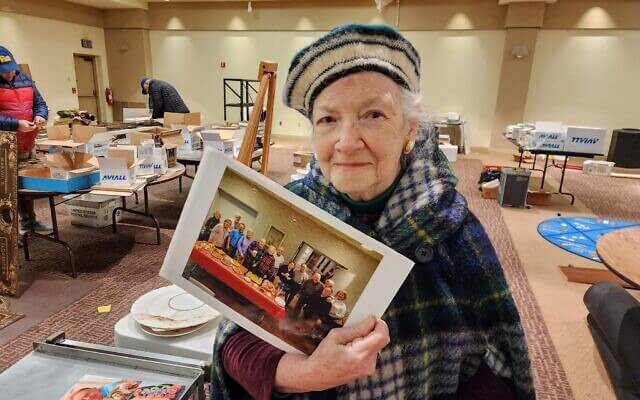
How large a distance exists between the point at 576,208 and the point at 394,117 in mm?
5582

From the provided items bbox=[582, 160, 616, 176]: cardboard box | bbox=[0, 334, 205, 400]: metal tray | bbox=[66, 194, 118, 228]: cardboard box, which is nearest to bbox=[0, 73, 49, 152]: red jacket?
bbox=[66, 194, 118, 228]: cardboard box

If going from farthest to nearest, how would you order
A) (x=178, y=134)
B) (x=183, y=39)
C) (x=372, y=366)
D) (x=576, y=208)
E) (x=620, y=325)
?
(x=183, y=39)
(x=576, y=208)
(x=178, y=134)
(x=620, y=325)
(x=372, y=366)

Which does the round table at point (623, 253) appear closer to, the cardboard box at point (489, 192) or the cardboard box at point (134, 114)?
the cardboard box at point (489, 192)

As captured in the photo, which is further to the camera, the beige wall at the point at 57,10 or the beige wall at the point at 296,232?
the beige wall at the point at 57,10

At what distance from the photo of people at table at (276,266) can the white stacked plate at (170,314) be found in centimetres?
80

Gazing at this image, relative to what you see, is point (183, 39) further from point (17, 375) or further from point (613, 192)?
point (17, 375)

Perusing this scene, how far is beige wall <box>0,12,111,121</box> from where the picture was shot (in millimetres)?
8922

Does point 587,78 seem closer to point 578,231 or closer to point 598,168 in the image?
point 598,168

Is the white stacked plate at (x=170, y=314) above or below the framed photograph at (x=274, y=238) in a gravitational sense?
below

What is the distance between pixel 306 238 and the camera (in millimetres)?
653

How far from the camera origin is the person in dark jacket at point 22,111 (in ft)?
11.8

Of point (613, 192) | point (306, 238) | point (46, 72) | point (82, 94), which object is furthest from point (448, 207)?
point (82, 94)

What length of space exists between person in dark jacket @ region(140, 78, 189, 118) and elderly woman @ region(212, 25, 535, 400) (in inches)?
219

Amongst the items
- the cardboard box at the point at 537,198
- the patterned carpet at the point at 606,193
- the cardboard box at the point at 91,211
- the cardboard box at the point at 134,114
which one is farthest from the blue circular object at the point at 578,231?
the cardboard box at the point at 134,114
